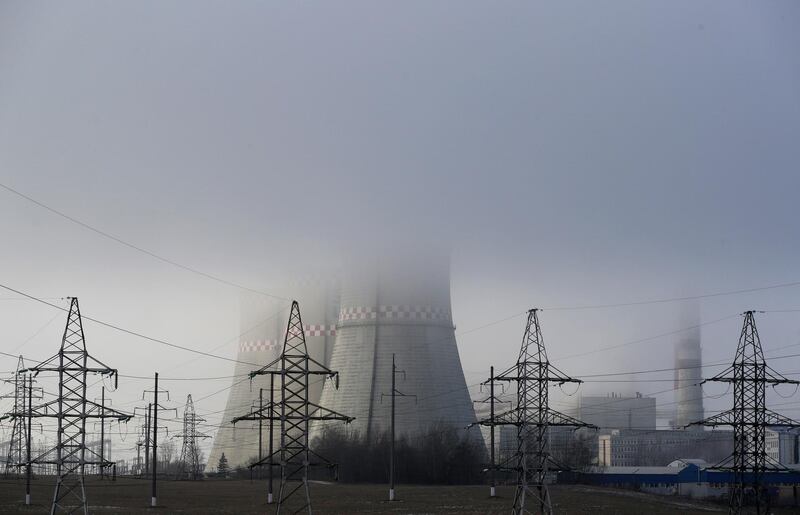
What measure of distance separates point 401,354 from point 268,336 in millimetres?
12534

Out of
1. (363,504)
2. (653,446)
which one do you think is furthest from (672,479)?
(653,446)

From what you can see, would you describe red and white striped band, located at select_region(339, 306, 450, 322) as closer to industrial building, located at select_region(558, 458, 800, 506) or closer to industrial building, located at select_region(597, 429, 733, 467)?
industrial building, located at select_region(558, 458, 800, 506)

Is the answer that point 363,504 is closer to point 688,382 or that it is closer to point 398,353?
point 398,353

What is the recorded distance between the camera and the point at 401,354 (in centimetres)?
4997

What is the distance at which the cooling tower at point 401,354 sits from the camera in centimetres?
5000

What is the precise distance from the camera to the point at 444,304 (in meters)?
51.4

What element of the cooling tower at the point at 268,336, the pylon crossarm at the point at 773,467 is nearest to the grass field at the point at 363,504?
the pylon crossarm at the point at 773,467

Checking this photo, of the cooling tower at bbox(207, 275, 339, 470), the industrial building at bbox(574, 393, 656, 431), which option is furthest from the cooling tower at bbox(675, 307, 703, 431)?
the cooling tower at bbox(207, 275, 339, 470)

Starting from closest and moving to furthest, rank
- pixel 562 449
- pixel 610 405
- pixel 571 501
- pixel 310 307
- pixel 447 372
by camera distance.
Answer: pixel 571 501 → pixel 447 372 → pixel 310 307 → pixel 562 449 → pixel 610 405

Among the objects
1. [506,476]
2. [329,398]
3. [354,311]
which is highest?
[354,311]

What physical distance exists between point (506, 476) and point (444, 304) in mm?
11293

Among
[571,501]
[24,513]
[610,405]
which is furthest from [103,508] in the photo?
[610,405]

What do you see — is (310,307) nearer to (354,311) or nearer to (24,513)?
(354,311)

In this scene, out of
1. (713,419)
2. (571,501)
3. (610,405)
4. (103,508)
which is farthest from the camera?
(610,405)
